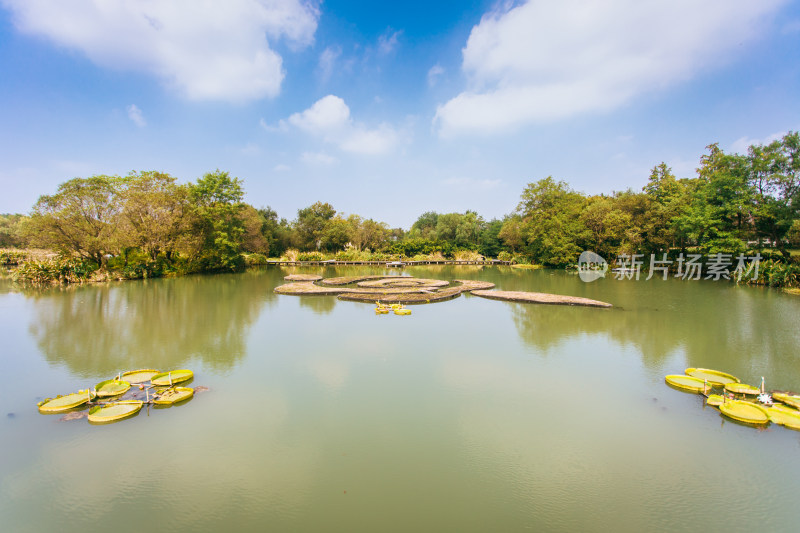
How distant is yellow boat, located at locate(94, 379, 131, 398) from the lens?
7019mm

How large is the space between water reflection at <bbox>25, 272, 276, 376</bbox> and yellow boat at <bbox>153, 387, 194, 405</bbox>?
164 centimetres

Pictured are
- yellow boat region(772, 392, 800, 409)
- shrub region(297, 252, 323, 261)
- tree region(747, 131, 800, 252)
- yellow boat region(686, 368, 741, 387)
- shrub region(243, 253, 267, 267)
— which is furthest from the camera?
shrub region(297, 252, 323, 261)

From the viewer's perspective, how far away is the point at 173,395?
706cm

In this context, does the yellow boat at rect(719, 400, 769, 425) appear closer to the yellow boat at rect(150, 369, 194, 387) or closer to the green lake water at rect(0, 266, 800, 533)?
the green lake water at rect(0, 266, 800, 533)

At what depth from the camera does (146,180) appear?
28.7 meters

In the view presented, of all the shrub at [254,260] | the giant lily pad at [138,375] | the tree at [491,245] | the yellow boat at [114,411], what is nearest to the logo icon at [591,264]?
the tree at [491,245]

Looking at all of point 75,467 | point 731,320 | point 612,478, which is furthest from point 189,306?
point 731,320

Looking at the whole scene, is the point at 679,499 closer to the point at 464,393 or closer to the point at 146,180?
the point at 464,393

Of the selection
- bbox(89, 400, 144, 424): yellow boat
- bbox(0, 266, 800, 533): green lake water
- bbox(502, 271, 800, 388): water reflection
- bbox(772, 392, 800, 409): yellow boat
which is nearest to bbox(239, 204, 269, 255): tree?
bbox(0, 266, 800, 533): green lake water

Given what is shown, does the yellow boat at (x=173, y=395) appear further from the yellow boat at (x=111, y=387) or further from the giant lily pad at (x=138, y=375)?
the giant lily pad at (x=138, y=375)

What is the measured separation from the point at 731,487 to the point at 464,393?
3.96 m

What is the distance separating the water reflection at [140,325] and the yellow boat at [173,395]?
1.64m

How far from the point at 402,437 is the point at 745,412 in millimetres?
5912

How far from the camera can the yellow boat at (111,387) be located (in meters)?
7.02
